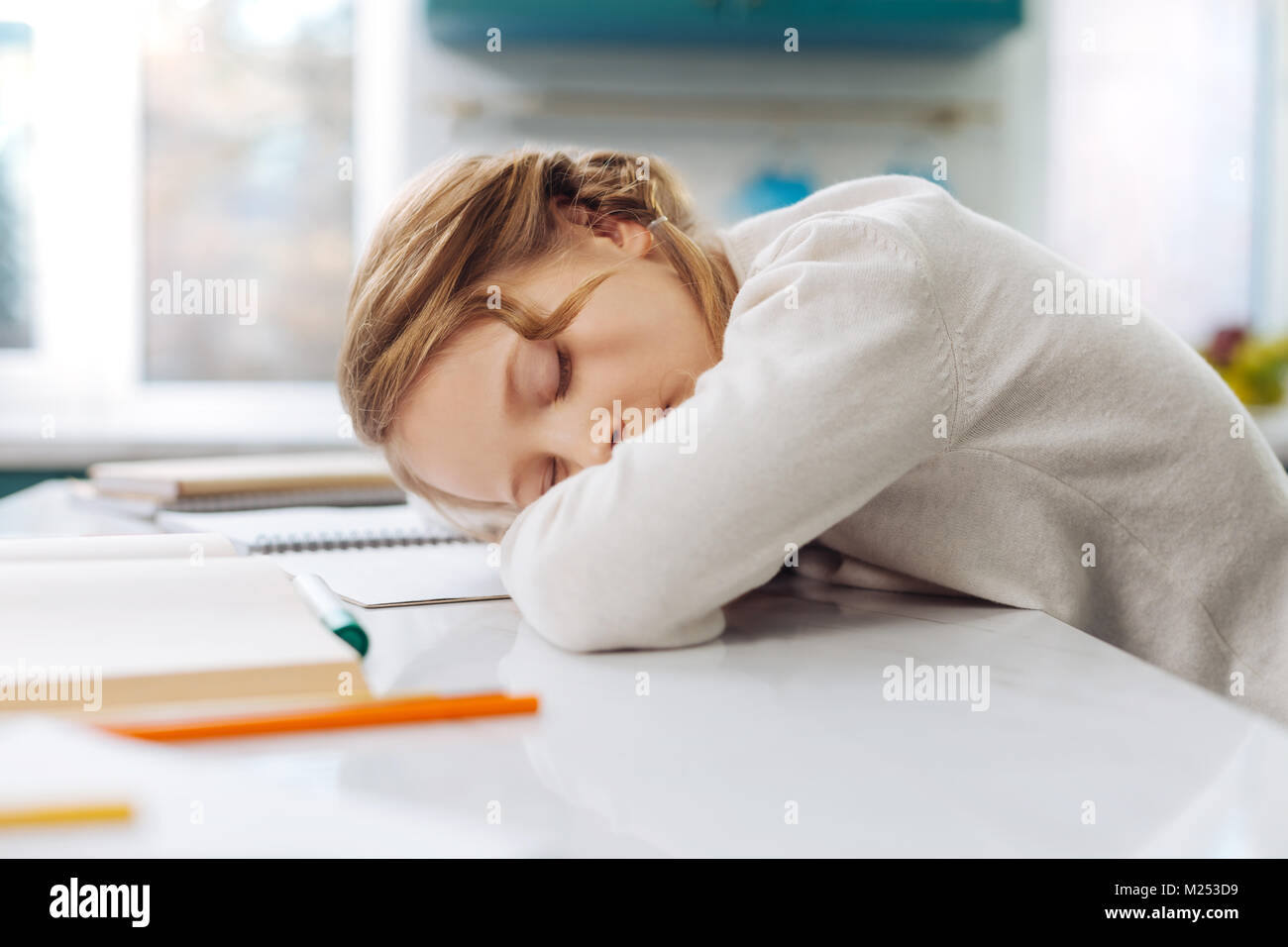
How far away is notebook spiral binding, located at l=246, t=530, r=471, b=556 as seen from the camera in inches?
35.4

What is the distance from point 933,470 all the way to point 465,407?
0.30 metres

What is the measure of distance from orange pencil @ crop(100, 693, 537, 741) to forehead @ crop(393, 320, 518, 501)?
0.31 metres

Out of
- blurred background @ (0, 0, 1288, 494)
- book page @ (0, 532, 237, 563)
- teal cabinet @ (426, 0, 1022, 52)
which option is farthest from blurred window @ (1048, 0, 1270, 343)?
book page @ (0, 532, 237, 563)

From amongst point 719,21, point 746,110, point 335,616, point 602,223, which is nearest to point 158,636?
point 335,616

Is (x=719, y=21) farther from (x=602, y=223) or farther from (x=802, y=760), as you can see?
(x=802, y=760)

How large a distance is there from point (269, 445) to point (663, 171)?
4.75ft

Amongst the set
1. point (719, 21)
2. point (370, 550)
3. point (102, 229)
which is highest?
point (719, 21)

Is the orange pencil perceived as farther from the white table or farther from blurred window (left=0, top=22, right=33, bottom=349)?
blurred window (left=0, top=22, right=33, bottom=349)

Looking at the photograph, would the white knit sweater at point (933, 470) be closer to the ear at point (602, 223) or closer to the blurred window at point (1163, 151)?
the ear at point (602, 223)

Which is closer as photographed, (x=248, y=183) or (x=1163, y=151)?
(x=248, y=183)

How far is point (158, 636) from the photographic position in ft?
1.64

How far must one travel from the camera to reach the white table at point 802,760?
0.31 meters

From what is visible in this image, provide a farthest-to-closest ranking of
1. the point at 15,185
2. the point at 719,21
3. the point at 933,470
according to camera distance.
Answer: the point at 15,185 → the point at 719,21 → the point at 933,470
